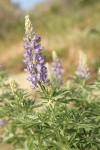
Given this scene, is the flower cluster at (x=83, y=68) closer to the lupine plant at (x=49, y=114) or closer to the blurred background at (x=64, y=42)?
the lupine plant at (x=49, y=114)

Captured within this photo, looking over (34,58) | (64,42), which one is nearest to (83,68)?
(34,58)

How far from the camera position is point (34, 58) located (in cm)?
406

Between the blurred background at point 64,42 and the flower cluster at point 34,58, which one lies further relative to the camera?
the blurred background at point 64,42

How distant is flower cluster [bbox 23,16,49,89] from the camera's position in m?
4.05

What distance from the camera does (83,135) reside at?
4.32 metres

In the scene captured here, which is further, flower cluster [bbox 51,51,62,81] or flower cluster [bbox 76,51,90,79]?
flower cluster [bbox 51,51,62,81]

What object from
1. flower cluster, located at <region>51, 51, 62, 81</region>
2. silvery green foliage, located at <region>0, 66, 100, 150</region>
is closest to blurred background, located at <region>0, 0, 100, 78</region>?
flower cluster, located at <region>51, 51, 62, 81</region>

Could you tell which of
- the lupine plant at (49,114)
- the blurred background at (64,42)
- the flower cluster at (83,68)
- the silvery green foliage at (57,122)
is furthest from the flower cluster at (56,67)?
the blurred background at (64,42)

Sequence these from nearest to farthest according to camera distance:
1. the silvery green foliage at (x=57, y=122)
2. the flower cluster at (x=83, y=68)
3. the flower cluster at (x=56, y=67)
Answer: the silvery green foliage at (x=57, y=122)
the flower cluster at (x=83, y=68)
the flower cluster at (x=56, y=67)

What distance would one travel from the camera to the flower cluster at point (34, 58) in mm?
4055

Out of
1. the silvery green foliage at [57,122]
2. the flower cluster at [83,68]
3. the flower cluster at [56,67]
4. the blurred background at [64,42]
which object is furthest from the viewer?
the blurred background at [64,42]

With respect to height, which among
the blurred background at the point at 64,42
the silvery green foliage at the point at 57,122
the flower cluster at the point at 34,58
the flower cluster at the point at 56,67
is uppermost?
the blurred background at the point at 64,42

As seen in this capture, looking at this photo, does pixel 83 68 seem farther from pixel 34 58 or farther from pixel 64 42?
pixel 64 42

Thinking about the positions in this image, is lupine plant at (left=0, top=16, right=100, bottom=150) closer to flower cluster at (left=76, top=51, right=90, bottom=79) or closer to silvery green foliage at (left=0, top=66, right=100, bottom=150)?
silvery green foliage at (left=0, top=66, right=100, bottom=150)
